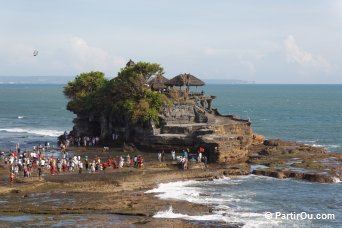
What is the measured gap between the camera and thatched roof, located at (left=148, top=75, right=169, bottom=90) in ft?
211

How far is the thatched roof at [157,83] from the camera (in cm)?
6438

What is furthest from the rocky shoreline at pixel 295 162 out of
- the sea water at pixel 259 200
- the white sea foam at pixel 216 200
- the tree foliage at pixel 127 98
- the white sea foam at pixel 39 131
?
the white sea foam at pixel 39 131

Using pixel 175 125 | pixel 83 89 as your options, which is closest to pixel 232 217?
pixel 175 125

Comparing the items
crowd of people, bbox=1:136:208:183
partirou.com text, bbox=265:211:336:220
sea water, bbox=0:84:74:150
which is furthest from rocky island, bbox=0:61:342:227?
sea water, bbox=0:84:74:150

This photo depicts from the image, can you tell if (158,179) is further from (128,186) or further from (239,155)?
(239,155)

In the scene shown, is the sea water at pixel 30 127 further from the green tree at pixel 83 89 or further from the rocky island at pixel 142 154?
the rocky island at pixel 142 154

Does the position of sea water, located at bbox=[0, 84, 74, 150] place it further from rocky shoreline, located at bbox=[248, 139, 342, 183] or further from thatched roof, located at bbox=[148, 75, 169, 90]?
rocky shoreline, located at bbox=[248, 139, 342, 183]

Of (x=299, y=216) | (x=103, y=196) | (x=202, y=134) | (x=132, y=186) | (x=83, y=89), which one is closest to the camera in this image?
(x=299, y=216)

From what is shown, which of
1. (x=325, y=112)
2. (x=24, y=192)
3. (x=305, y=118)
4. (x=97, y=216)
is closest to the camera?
(x=97, y=216)

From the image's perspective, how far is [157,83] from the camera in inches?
2559

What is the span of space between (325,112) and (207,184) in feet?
286

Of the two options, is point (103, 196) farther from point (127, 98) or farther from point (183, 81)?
point (183, 81)

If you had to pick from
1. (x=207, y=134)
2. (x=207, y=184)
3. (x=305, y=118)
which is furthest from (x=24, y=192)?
(x=305, y=118)

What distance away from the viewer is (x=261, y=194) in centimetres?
3859
